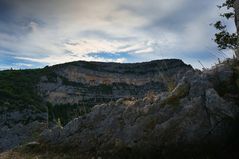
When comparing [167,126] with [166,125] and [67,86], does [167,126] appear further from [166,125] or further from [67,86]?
[67,86]

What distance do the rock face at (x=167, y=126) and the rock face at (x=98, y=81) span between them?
397ft

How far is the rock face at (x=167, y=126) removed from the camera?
31.2 feet

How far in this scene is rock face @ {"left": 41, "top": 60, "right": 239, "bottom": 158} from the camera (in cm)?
950

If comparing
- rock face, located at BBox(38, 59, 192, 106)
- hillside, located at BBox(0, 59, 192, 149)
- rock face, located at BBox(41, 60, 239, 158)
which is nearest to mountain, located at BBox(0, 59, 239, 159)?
rock face, located at BBox(41, 60, 239, 158)

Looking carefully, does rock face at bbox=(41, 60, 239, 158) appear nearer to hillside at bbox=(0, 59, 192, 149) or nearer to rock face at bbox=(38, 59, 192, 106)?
hillside at bbox=(0, 59, 192, 149)

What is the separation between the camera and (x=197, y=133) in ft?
32.4

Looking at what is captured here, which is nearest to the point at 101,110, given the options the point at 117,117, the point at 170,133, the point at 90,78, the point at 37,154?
the point at 117,117

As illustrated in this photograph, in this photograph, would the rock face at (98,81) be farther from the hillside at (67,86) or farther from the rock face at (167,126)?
the rock face at (167,126)

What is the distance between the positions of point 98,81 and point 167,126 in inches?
6838

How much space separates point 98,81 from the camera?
7239 inches

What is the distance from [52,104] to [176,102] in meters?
122

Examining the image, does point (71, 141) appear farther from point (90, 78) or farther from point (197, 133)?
point (90, 78)

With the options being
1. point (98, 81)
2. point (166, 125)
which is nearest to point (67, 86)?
point (98, 81)

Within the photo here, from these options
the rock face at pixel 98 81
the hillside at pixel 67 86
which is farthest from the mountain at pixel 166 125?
the rock face at pixel 98 81
